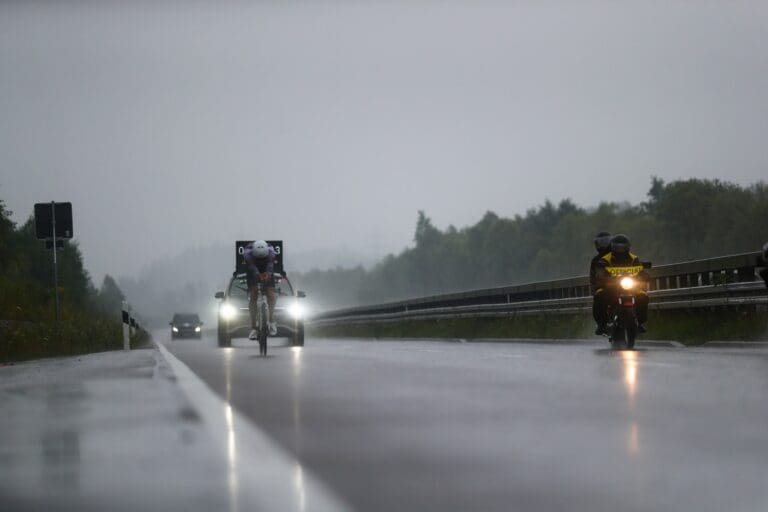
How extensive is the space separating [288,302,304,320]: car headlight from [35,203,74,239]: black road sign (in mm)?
5133

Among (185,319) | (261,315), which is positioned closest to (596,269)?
(261,315)

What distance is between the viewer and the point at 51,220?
3019 cm

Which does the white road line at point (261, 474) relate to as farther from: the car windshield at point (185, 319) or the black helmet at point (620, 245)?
the car windshield at point (185, 319)

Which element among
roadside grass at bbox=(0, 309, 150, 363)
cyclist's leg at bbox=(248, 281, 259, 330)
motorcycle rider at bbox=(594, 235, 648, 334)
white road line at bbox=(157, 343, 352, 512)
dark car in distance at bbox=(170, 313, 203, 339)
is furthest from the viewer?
dark car in distance at bbox=(170, 313, 203, 339)

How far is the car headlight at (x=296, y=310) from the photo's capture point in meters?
30.1

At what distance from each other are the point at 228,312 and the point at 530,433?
24886 mm

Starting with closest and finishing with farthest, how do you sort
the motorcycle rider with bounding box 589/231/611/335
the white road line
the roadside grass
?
1. the white road line
2. the motorcycle rider with bounding box 589/231/611/335
3. the roadside grass

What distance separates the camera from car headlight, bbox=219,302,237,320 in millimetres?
31594

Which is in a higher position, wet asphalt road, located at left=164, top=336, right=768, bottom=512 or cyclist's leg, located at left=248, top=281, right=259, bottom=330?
cyclist's leg, located at left=248, top=281, right=259, bottom=330

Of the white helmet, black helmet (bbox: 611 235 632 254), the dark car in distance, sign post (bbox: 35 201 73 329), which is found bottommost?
the dark car in distance

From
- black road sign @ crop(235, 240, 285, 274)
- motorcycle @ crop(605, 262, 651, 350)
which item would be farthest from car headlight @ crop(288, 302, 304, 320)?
black road sign @ crop(235, 240, 285, 274)

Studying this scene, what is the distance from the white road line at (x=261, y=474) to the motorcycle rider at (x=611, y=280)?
10.4 meters

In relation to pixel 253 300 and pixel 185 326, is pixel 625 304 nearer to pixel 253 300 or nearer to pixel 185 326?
pixel 253 300

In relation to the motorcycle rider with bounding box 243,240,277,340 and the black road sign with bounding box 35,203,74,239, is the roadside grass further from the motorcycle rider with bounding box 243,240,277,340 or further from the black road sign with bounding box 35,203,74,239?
the motorcycle rider with bounding box 243,240,277,340
